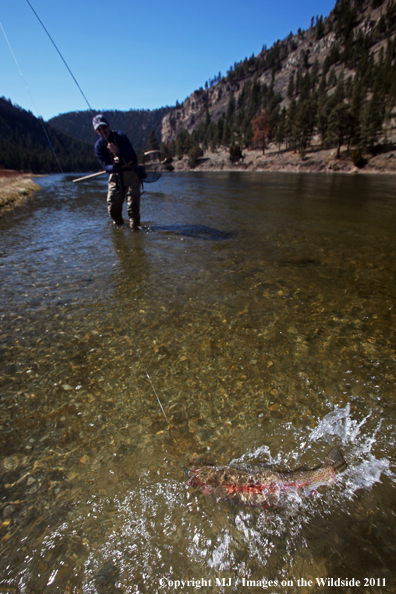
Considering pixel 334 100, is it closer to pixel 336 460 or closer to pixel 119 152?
pixel 119 152

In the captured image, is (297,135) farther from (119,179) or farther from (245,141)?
(119,179)

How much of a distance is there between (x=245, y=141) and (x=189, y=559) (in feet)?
450

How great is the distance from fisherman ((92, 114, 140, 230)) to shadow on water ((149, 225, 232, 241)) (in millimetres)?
1199

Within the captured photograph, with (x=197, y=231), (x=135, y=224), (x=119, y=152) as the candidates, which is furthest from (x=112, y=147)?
(x=197, y=231)

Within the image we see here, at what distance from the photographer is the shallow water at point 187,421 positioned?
198 cm

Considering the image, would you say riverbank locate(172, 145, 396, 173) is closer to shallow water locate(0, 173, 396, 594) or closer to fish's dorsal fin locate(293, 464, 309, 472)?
shallow water locate(0, 173, 396, 594)

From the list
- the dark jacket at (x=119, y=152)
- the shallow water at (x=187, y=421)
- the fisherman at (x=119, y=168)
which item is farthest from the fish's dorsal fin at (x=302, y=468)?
the dark jacket at (x=119, y=152)

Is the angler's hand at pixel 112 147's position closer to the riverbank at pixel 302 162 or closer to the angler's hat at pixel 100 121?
the angler's hat at pixel 100 121

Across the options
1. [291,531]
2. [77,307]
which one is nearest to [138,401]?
[291,531]

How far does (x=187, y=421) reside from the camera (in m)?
3.08

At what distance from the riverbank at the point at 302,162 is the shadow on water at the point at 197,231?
58460 mm

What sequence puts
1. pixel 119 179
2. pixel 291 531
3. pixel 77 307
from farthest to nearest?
pixel 119 179
pixel 77 307
pixel 291 531

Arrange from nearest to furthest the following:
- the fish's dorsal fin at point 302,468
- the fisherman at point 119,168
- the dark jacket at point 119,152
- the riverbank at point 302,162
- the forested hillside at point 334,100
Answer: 1. the fish's dorsal fin at point 302,468
2. the fisherman at point 119,168
3. the dark jacket at point 119,152
4. the riverbank at point 302,162
5. the forested hillside at point 334,100

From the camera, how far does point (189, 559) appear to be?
1976 mm
